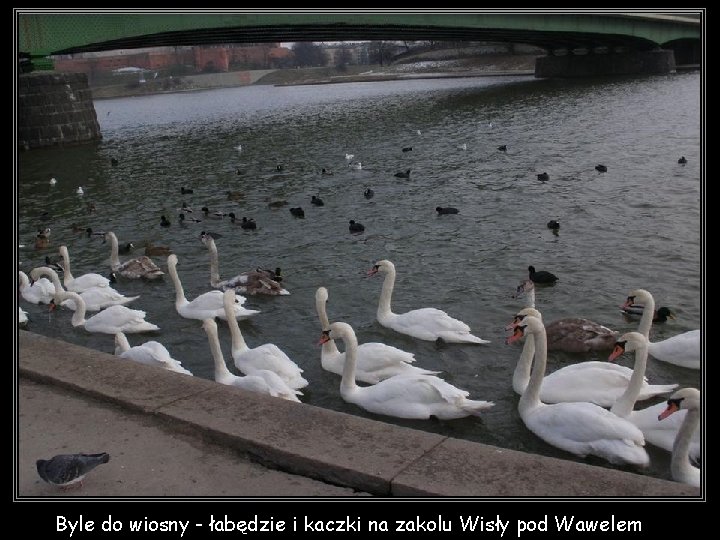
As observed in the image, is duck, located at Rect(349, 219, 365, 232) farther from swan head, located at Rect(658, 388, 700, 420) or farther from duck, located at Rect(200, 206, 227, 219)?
swan head, located at Rect(658, 388, 700, 420)

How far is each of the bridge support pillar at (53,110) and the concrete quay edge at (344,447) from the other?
96.2 ft

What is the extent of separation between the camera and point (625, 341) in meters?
6.97

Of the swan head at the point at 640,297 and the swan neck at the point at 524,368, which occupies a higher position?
the swan head at the point at 640,297

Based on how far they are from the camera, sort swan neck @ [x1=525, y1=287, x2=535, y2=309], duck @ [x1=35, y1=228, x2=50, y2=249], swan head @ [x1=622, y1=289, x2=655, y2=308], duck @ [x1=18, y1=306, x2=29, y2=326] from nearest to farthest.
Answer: swan head @ [x1=622, y1=289, x2=655, y2=308] → swan neck @ [x1=525, y1=287, x2=535, y2=309] → duck @ [x1=18, y1=306, x2=29, y2=326] → duck @ [x1=35, y1=228, x2=50, y2=249]

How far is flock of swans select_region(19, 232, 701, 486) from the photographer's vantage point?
6.15 meters

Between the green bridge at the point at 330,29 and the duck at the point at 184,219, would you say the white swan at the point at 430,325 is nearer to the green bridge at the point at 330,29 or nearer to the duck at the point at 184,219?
the duck at the point at 184,219

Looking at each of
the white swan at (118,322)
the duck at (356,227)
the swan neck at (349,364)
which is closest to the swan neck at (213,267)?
the white swan at (118,322)

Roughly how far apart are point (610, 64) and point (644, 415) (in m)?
61.2

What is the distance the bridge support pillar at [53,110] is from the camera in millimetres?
32562

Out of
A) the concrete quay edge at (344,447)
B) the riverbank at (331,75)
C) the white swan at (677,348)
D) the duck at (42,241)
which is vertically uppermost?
the riverbank at (331,75)

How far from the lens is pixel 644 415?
6.49 metres

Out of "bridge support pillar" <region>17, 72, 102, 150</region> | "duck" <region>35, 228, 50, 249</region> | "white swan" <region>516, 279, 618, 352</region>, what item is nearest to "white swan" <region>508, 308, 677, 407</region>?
"white swan" <region>516, 279, 618, 352</region>

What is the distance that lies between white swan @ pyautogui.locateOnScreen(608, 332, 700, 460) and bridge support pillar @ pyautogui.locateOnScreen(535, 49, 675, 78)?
59.9m

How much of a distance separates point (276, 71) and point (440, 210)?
377ft
